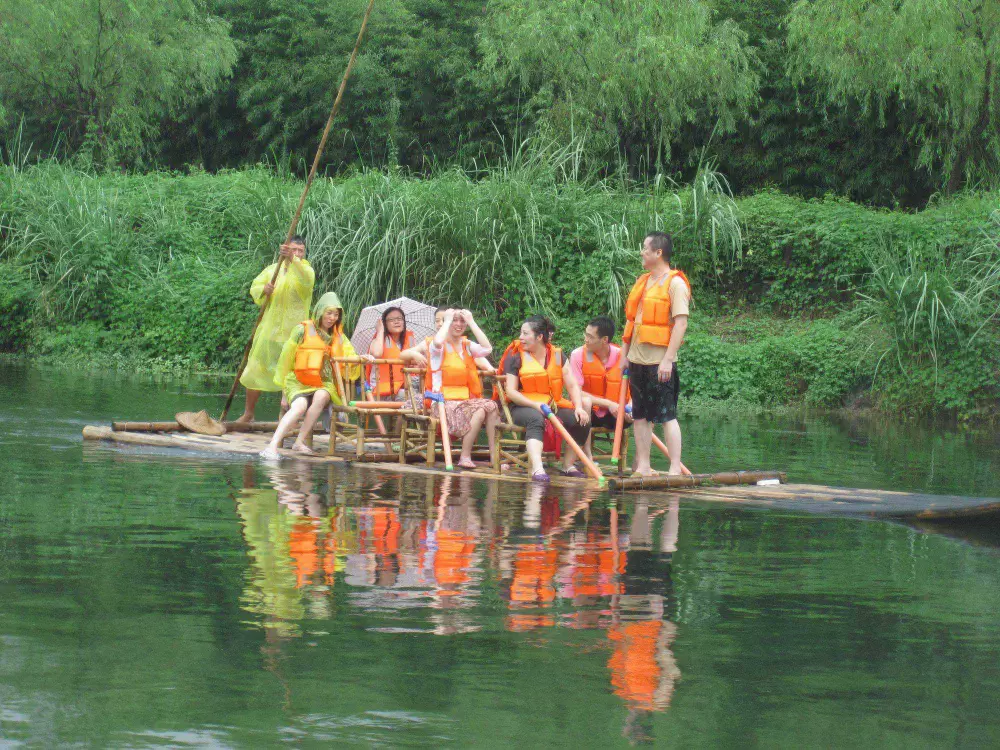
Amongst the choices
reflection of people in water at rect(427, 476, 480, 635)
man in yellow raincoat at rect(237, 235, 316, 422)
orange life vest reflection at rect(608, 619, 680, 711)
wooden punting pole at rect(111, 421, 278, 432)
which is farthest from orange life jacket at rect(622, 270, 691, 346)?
wooden punting pole at rect(111, 421, 278, 432)

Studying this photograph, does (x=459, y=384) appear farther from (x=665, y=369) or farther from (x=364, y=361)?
(x=665, y=369)

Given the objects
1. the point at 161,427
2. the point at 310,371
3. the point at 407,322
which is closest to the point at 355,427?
the point at 310,371

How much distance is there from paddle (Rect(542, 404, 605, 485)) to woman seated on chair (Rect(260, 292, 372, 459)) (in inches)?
77.4

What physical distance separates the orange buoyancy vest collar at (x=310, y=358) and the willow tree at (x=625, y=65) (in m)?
12.9

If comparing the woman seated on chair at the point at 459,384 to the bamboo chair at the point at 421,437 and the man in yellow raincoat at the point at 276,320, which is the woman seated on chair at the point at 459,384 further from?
the man in yellow raincoat at the point at 276,320

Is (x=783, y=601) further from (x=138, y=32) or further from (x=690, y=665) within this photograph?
(x=138, y=32)

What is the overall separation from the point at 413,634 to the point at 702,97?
2197 centimetres

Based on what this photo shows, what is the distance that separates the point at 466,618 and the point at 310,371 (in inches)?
248

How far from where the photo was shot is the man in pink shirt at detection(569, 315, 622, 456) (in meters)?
11.6

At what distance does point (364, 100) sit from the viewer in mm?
34781

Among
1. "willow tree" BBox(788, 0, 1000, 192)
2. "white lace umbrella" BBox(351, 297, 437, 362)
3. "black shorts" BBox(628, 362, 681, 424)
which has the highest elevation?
"willow tree" BBox(788, 0, 1000, 192)

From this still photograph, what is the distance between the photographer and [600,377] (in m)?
11.7

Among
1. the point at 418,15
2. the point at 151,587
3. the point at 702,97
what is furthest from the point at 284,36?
the point at 151,587

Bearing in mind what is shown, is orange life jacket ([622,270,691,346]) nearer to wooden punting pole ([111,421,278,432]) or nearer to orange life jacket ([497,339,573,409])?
orange life jacket ([497,339,573,409])
